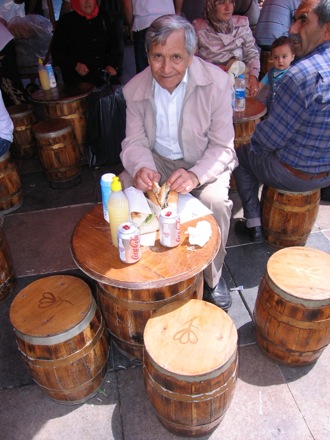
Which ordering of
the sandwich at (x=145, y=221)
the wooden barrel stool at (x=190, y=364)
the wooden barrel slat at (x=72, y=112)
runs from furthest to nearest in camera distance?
1. the wooden barrel slat at (x=72, y=112)
2. the sandwich at (x=145, y=221)
3. the wooden barrel stool at (x=190, y=364)

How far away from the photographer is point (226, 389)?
6.04ft

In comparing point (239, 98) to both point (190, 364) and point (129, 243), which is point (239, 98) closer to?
point (129, 243)

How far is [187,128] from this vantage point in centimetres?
261

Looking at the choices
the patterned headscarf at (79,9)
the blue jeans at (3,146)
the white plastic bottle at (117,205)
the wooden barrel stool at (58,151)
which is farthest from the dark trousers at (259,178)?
the patterned headscarf at (79,9)

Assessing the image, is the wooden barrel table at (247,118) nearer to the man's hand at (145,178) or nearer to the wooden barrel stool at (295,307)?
the man's hand at (145,178)

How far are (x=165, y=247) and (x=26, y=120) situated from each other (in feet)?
11.8

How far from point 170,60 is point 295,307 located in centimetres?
166

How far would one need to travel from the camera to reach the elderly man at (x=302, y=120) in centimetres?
237

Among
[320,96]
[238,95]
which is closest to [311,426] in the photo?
[320,96]

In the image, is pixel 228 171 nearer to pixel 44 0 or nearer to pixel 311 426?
pixel 311 426

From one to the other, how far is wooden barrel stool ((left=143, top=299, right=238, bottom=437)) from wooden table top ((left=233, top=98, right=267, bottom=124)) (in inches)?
82.6

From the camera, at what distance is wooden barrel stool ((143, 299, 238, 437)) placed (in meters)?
1.75

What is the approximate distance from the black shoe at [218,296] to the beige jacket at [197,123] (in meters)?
0.84

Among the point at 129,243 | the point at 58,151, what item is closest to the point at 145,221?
the point at 129,243
